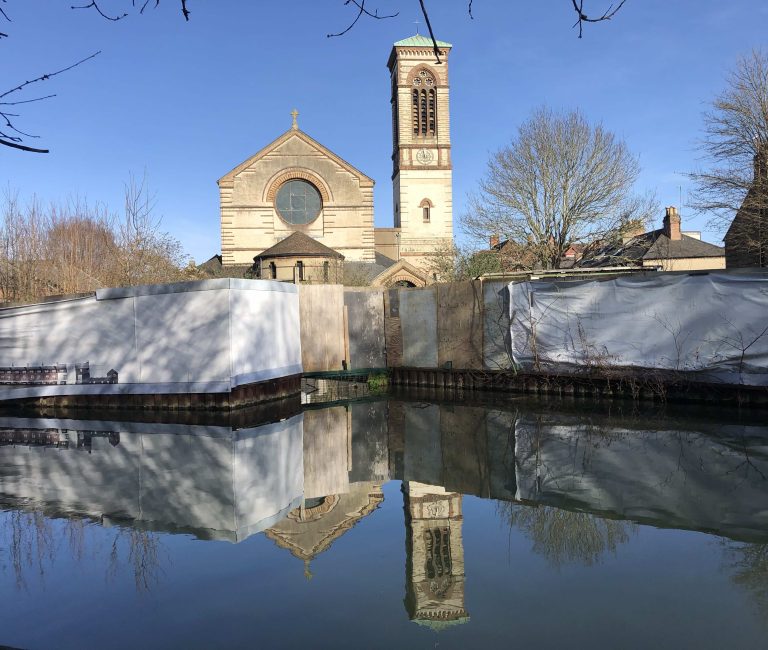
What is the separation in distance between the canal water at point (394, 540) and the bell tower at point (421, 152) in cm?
3514

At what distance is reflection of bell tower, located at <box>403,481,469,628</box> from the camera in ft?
13.0

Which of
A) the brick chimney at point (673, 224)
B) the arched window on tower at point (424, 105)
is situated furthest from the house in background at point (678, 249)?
the arched window on tower at point (424, 105)

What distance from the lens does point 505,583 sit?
4.28m

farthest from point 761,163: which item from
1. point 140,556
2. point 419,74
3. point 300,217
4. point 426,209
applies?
point 419,74

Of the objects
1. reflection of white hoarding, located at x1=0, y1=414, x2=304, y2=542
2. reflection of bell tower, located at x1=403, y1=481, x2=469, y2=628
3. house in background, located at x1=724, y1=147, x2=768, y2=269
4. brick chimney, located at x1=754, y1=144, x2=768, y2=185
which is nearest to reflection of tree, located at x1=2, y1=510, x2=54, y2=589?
reflection of white hoarding, located at x1=0, y1=414, x2=304, y2=542

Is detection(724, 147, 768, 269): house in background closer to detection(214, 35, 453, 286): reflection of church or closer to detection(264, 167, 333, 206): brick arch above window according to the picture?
detection(214, 35, 453, 286): reflection of church

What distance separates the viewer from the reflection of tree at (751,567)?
3965mm

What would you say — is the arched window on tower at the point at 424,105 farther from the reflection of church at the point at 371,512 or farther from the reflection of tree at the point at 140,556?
the reflection of tree at the point at 140,556

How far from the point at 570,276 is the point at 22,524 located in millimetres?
11756

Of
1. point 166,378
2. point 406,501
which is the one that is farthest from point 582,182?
point 406,501

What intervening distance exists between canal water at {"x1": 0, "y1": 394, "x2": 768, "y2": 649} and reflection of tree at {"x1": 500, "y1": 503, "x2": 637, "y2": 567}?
2 cm

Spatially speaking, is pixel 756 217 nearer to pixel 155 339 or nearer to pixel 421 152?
pixel 155 339

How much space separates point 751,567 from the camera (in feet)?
14.3

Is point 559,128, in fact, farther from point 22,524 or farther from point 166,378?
point 22,524
